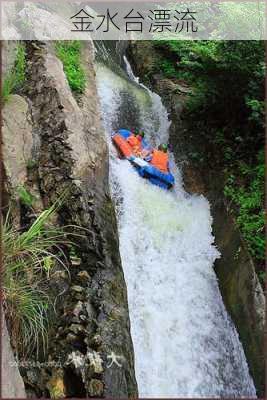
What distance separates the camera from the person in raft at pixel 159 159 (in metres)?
7.31

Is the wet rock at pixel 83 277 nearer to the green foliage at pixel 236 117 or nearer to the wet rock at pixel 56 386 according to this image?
the wet rock at pixel 56 386

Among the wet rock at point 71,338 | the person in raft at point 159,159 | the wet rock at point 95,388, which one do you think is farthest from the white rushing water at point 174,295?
the wet rock at point 71,338

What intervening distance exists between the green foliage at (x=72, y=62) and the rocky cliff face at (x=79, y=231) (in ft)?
0.73

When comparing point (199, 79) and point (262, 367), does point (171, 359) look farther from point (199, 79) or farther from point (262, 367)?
point (199, 79)

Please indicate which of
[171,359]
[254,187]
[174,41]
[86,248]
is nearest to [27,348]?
[86,248]

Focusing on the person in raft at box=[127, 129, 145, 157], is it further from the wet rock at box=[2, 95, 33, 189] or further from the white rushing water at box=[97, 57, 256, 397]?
the wet rock at box=[2, 95, 33, 189]

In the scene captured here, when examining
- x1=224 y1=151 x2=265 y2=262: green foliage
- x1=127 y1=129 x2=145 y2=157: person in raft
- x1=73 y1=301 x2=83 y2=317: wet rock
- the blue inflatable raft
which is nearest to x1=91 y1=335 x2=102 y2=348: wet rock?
x1=73 y1=301 x2=83 y2=317: wet rock

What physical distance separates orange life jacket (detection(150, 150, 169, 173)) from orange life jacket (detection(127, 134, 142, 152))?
0.27 meters

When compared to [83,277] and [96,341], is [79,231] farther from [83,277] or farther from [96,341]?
[96,341]

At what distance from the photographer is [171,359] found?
506 centimetres

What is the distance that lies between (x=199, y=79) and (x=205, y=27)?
3511 millimetres

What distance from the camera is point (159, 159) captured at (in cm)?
742

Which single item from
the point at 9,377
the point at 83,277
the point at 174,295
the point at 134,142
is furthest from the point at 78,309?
the point at 134,142

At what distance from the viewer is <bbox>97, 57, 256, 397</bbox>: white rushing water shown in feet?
16.3
